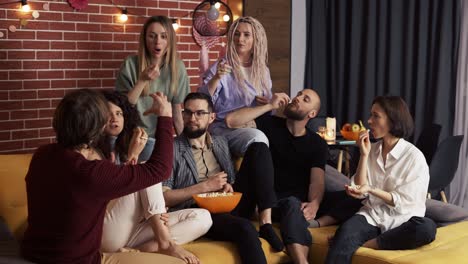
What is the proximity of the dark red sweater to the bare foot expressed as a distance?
→ 0.60 metres

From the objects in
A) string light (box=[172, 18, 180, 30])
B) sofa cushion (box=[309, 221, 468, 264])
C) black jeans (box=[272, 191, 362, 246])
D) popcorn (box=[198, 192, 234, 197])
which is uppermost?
string light (box=[172, 18, 180, 30])

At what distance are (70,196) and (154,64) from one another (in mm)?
1816

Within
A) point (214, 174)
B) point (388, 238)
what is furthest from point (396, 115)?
point (214, 174)

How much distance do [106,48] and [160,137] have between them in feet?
8.36

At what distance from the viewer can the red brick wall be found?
4.88m

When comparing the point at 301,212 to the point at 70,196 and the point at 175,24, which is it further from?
the point at 175,24

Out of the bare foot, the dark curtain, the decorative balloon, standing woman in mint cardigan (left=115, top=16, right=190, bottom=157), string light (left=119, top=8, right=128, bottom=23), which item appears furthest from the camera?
the dark curtain

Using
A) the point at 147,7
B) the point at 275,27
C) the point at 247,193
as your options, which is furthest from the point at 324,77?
the point at 247,193

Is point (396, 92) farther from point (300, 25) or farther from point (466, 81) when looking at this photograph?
point (300, 25)

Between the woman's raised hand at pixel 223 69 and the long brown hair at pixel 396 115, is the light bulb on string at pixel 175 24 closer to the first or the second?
the woman's raised hand at pixel 223 69

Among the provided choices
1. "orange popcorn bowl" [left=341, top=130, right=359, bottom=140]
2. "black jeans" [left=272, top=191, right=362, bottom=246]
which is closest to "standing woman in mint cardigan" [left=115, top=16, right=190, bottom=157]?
"black jeans" [left=272, top=191, right=362, bottom=246]

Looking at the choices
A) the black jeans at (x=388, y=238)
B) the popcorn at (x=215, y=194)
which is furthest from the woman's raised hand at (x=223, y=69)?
the black jeans at (x=388, y=238)

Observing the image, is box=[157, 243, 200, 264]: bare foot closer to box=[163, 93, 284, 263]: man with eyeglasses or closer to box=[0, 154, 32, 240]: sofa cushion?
box=[163, 93, 284, 263]: man with eyeglasses

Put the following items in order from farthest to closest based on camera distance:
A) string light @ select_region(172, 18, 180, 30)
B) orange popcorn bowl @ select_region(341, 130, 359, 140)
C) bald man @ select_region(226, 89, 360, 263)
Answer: string light @ select_region(172, 18, 180, 30), orange popcorn bowl @ select_region(341, 130, 359, 140), bald man @ select_region(226, 89, 360, 263)
